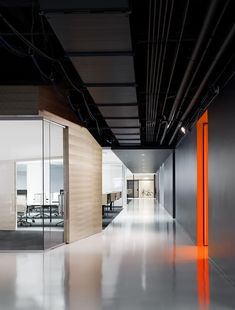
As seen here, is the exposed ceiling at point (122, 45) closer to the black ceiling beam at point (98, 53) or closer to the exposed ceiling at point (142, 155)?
the black ceiling beam at point (98, 53)

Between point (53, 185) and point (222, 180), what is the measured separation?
453 cm

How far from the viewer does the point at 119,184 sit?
30516 millimetres

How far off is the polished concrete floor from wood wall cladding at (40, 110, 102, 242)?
3.16ft

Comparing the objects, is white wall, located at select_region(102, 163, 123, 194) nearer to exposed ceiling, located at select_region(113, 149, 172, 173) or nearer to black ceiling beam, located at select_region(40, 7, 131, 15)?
exposed ceiling, located at select_region(113, 149, 172, 173)

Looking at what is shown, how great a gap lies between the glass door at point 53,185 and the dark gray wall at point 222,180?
3.61 m

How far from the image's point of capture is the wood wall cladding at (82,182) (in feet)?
35.4

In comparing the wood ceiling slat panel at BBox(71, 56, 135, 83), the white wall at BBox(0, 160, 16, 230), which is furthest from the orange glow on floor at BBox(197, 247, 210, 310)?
the white wall at BBox(0, 160, 16, 230)

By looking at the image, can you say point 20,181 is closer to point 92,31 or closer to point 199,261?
point 199,261

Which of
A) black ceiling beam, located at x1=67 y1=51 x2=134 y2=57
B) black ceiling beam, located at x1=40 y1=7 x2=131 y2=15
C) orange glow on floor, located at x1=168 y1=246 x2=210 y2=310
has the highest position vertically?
black ceiling beam, located at x1=40 y1=7 x2=131 y2=15

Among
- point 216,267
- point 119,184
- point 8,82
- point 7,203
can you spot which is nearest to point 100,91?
point 8,82

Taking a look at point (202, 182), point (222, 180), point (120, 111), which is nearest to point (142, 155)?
point (202, 182)

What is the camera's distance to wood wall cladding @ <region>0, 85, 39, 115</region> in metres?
8.88

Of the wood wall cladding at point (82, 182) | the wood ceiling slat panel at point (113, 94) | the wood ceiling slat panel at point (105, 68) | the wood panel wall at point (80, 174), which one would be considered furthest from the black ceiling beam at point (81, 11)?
the wood wall cladding at point (82, 182)

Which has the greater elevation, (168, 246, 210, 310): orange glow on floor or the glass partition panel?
the glass partition panel
